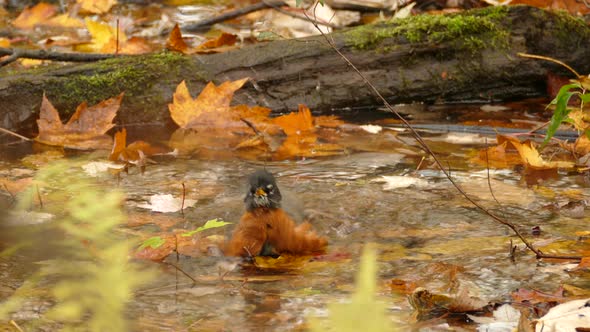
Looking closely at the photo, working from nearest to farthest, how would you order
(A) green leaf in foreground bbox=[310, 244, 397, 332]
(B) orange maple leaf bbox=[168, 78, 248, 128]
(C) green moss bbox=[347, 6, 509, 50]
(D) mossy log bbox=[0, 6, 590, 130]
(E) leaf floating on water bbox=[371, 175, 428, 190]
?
(A) green leaf in foreground bbox=[310, 244, 397, 332] < (E) leaf floating on water bbox=[371, 175, 428, 190] < (B) orange maple leaf bbox=[168, 78, 248, 128] < (D) mossy log bbox=[0, 6, 590, 130] < (C) green moss bbox=[347, 6, 509, 50]

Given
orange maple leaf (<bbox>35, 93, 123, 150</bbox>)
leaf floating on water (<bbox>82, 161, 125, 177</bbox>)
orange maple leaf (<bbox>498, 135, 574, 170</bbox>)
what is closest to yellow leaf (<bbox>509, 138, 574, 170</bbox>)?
orange maple leaf (<bbox>498, 135, 574, 170</bbox>)

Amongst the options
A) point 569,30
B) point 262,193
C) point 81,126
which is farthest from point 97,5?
point 262,193

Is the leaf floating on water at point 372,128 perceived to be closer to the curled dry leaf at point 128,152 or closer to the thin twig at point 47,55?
the curled dry leaf at point 128,152

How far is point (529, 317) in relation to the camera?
2.49 meters

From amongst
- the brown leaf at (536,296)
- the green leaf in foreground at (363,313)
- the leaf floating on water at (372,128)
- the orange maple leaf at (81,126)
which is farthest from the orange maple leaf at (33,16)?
the green leaf in foreground at (363,313)

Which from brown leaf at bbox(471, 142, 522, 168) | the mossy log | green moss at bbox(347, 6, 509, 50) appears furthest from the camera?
green moss at bbox(347, 6, 509, 50)

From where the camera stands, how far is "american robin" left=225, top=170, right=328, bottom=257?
345 centimetres

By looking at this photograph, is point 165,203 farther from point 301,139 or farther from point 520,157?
point 520,157

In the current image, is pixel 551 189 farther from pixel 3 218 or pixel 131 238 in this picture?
pixel 3 218

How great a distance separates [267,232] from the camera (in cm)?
346

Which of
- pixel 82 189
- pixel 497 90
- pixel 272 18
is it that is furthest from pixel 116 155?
pixel 272 18

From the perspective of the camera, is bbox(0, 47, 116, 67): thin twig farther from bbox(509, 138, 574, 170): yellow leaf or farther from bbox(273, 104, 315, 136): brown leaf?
bbox(509, 138, 574, 170): yellow leaf

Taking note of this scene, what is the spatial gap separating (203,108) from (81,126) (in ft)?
2.70

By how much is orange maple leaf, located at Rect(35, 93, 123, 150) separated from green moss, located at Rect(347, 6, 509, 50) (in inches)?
72.4
